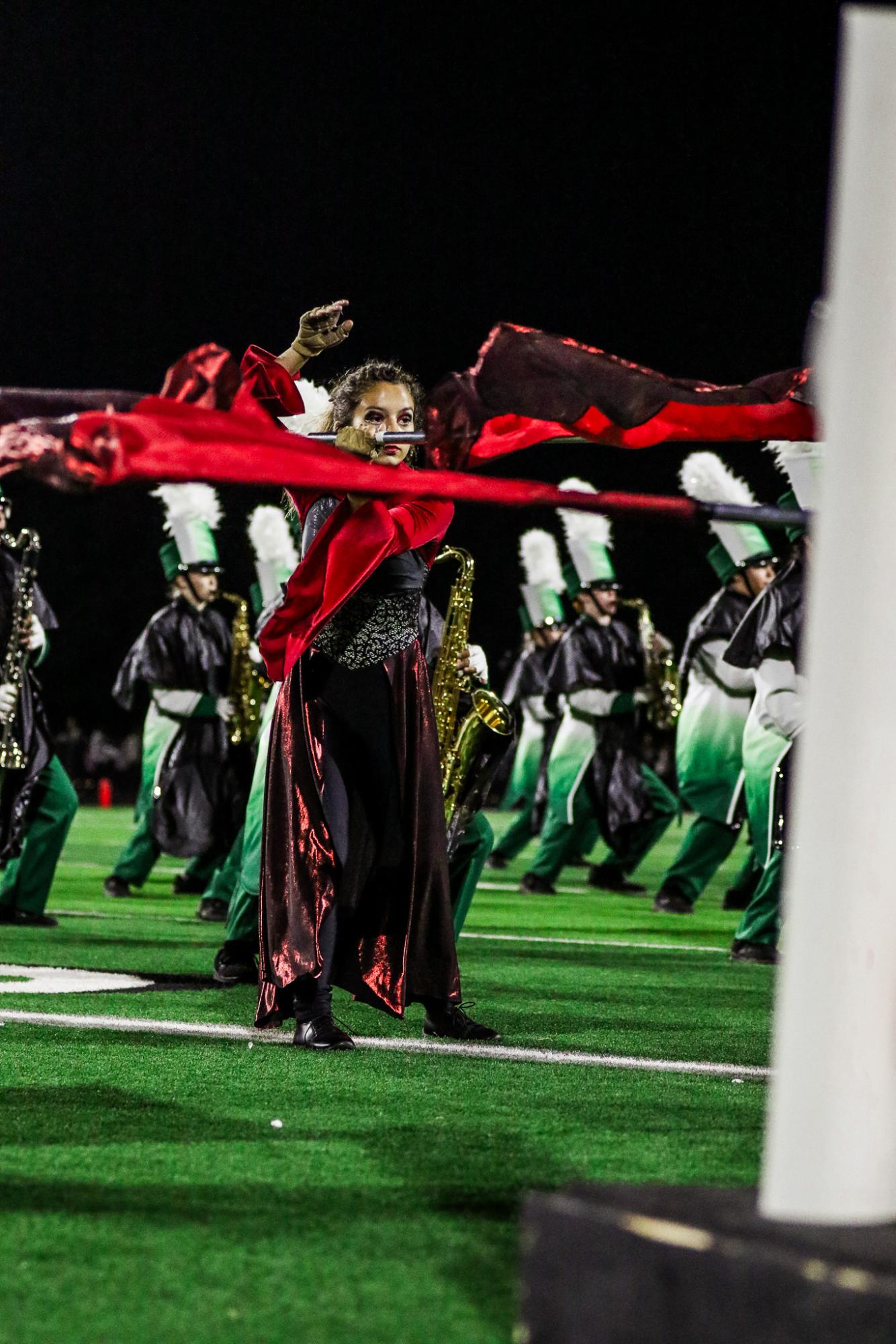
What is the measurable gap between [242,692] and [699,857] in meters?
3.23

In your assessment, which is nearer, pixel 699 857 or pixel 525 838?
pixel 699 857

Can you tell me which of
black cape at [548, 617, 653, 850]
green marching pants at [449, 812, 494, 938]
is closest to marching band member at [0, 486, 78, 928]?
green marching pants at [449, 812, 494, 938]

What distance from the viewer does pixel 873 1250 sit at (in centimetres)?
175

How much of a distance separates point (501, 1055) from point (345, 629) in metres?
1.31

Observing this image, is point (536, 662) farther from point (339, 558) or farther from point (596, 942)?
point (339, 558)

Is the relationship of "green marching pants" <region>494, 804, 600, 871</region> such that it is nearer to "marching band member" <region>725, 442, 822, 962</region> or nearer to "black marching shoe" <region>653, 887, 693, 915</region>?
"black marching shoe" <region>653, 887, 693, 915</region>

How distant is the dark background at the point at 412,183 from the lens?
12711 millimetres

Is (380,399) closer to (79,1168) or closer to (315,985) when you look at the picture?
(315,985)

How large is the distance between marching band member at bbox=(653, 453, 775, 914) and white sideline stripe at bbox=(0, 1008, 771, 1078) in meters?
5.92

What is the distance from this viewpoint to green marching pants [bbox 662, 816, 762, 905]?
425 inches

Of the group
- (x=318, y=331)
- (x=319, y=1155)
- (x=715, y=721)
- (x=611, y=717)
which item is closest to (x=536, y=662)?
(x=611, y=717)

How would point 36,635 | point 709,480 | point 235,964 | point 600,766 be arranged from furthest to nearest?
point 600,766 → point 709,480 → point 36,635 → point 235,964

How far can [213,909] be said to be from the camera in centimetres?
955

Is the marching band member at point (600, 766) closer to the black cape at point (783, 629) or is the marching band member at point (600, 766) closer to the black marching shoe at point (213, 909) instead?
the black marching shoe at point (213, 909)
